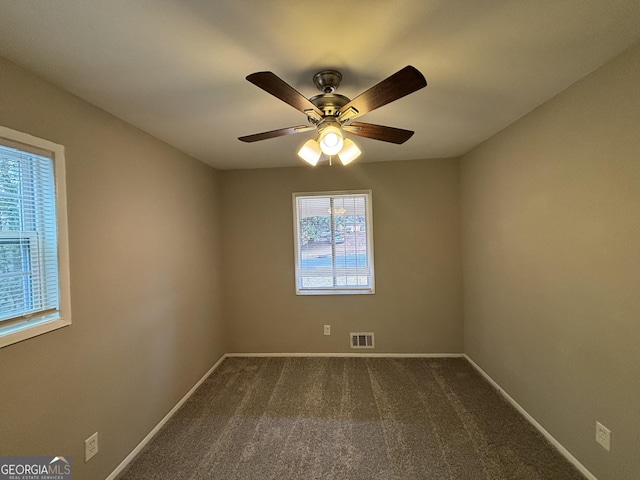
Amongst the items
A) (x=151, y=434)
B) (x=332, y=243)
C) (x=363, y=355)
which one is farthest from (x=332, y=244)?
(x=151, y=434)

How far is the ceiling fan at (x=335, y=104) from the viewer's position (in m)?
1.14

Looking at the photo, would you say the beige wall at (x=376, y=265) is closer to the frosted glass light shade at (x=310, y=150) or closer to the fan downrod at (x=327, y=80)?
the frosted glass light shade at (x=310, y=150)

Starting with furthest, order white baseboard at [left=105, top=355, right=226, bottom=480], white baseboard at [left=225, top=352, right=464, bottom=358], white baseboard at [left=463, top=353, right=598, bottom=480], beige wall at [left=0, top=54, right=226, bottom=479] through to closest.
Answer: white baseboard at [left=225, top=352, right=464, bottom=358] → white baseboard at [left=105, top=355, right=226, bottom=480] → white baseboard at [left=463, top=353, right=598, bottom=480] → beige wall at [left=0, top=54, right=226, bottom=479]

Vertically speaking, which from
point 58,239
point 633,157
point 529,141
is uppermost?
point 529,141

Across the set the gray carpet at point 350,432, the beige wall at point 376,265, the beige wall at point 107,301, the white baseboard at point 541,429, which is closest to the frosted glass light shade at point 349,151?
the beige wall at point 107,301

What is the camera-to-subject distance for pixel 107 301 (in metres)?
1.84

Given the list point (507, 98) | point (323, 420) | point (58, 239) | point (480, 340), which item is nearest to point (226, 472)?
point (323, 420)

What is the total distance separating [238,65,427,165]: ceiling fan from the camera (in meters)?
1.14

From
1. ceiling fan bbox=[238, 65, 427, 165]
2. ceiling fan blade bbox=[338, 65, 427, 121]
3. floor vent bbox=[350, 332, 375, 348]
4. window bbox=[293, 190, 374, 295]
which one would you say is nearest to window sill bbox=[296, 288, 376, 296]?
window bbox=[293, 190, 374, 295]

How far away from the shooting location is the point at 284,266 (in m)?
3.61

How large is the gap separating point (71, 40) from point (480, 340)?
12.6 feet

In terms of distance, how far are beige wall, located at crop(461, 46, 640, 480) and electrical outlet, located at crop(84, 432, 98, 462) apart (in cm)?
295

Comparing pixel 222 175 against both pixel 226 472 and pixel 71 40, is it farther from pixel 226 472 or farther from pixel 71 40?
pixel 226 472

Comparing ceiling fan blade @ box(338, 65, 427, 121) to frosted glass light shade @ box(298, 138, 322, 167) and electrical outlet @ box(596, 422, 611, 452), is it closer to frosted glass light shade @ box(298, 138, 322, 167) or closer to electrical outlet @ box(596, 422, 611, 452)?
frosted glass light shade @ box(298, 138, 322, 167)
